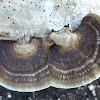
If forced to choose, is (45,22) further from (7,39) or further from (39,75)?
(39,75)

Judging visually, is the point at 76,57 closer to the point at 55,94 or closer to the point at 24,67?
the point at 24,67

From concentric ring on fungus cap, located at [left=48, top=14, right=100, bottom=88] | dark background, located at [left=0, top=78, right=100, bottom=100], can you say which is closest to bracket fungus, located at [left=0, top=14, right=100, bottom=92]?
concentric ring on fungus cap, located at [left=48, top=14, right=100, bottom=88]

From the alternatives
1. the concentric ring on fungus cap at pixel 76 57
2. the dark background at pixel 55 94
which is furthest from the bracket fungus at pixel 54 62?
the dark background at pixel 55 94

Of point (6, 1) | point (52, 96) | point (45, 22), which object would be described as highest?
point (6, 1)

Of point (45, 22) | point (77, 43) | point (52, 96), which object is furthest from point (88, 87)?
point (45, 22)

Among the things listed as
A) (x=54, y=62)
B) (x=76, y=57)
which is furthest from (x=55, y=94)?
(x=76, y=57)

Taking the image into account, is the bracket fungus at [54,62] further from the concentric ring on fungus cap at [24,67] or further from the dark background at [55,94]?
the dark background at [55,94]

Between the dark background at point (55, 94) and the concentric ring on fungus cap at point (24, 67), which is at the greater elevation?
the concentric ring on fungus cap at point (24, 67)

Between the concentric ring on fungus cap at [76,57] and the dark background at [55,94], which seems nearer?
the concentric ring on fungus cap at [76,57]
